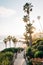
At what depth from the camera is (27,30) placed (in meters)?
61.8

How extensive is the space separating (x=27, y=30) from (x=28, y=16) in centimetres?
426

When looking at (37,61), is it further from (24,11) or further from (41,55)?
(24,11)

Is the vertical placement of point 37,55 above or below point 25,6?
below

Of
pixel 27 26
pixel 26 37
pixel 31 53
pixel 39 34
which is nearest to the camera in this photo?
pixel 31 53

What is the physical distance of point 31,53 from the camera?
41.3m

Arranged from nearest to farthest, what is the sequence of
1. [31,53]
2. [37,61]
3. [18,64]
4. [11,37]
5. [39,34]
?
[37,61], [18,64], [31,53], [39,34], [11,37]

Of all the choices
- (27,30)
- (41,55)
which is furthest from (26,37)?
(41,55)

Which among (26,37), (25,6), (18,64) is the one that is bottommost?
(18,64)

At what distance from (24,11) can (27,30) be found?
5930 mm

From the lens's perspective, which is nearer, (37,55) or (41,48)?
(37,55)

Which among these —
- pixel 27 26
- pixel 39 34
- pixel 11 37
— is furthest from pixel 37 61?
pixel 11 37

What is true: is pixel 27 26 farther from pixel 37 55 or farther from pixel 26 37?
pixel 37 55

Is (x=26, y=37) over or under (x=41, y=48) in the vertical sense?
over

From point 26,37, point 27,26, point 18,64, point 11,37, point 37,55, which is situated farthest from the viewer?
point 11,37
